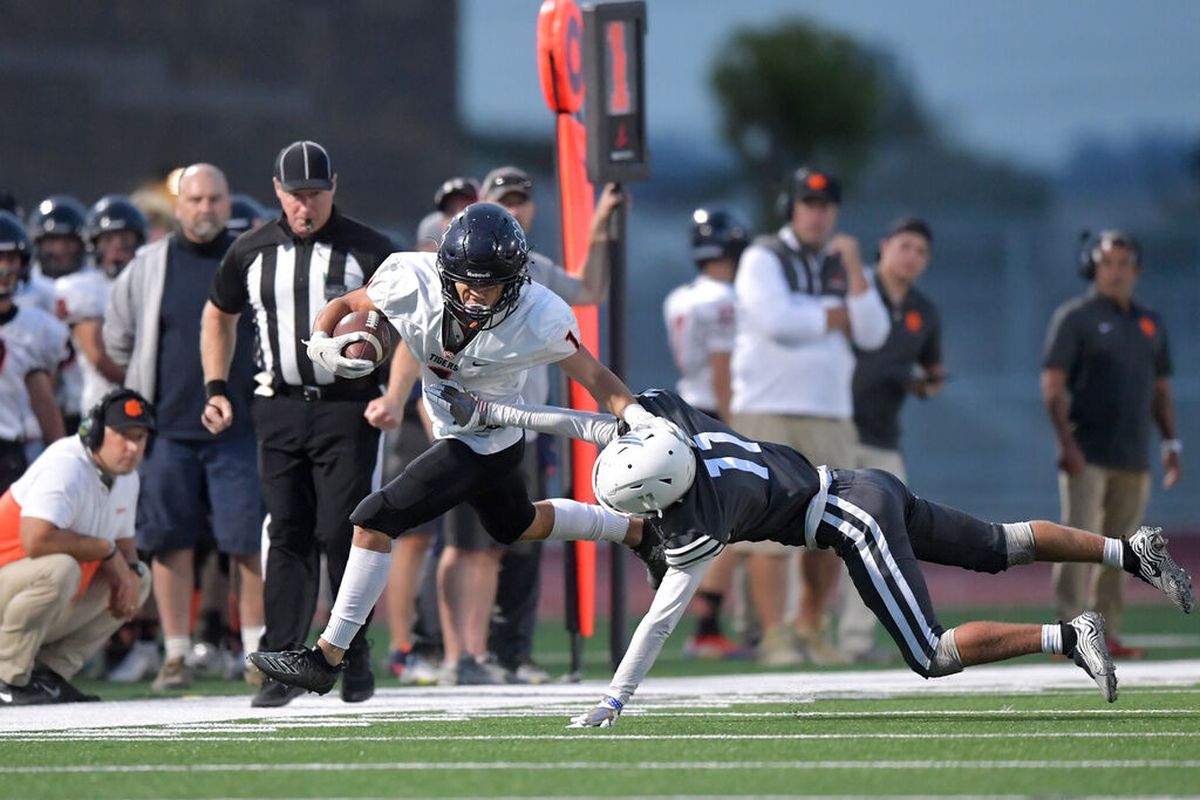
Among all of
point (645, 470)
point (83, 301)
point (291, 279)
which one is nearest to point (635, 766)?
point (645, 470)

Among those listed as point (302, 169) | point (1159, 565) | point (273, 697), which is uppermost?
point (302, 169)

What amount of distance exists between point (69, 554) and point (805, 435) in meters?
3.84

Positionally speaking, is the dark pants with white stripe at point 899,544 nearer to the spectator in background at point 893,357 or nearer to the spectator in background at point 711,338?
the spectator in background at point 711,338

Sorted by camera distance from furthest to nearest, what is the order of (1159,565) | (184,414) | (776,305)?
(776,305)
(184,414)
(1159,565)

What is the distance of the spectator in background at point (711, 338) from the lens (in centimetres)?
1190

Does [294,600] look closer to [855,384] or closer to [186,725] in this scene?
[186,725]

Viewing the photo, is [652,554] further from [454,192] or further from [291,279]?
[454,192]

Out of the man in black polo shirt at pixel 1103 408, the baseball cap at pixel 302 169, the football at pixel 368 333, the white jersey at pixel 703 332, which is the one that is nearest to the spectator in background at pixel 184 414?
the baseball cap at pixel 302 169

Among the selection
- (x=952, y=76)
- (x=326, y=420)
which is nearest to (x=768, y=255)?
(x=326, y=420)

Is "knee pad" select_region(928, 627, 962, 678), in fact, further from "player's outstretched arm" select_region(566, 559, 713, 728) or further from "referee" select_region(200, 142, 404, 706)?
"referee" select_region(200, 142, 404, 706)

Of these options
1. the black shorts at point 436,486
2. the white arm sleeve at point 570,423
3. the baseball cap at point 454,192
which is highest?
the baseball cap at point 454,192

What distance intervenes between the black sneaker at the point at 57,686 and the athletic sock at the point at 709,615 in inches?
156

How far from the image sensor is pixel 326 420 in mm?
8172

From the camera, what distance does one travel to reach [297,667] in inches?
287
